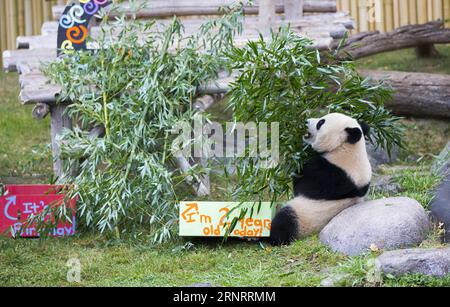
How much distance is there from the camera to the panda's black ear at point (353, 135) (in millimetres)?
4953

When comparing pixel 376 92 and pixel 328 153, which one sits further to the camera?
pixel 376 92

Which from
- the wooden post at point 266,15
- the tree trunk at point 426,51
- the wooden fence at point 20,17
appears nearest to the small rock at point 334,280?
the wooden post at point 266,15

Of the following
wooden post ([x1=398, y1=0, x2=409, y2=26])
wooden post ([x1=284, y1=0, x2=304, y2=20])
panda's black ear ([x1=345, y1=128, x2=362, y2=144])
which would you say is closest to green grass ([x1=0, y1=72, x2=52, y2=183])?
panda's black ear ([x1=345, y1=128, x2=362, y2=144])

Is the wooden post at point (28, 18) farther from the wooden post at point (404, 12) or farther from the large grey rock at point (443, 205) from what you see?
the large grey rock at point (443, 205)

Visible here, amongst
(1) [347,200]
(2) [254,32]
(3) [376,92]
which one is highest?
(2) [254,32]

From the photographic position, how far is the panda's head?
16.3 feet

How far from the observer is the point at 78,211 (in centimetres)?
580

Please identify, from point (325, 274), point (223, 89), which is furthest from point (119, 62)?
point (325, 274)

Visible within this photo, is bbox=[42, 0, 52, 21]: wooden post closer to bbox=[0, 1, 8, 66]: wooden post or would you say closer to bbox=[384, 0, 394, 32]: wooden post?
bbox=[0, 1, 8, 66]: wooden post

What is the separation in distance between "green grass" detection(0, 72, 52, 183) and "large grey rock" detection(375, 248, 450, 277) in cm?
320

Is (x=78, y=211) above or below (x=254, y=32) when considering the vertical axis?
A: below

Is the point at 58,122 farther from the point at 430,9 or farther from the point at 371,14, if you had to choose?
the point at 430,9

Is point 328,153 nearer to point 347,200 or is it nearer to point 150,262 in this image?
point 347,200

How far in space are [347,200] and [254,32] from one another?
2.92 metres
